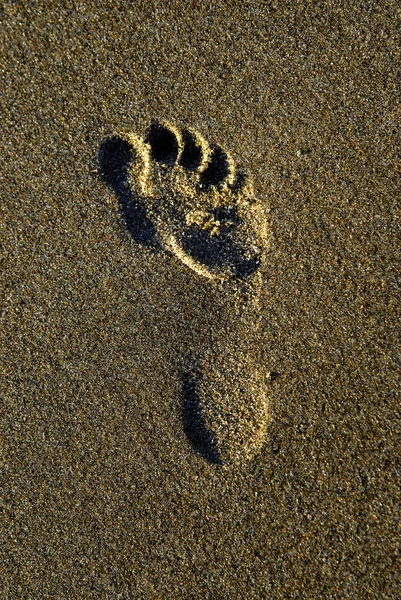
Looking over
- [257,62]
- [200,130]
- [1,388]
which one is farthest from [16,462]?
[257,62]

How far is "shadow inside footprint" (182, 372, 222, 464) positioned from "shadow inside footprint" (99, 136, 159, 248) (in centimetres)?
47

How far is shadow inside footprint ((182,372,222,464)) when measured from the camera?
4.91 ft

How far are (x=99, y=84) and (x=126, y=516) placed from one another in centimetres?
142

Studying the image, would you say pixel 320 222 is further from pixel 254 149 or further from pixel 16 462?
pixel 16 462

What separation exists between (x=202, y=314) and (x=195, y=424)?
362 mm

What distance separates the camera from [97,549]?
1529mm

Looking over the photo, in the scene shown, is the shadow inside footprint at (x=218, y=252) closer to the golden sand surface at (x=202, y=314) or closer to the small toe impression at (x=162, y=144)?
the golden sand surface at (x=202, y=314)

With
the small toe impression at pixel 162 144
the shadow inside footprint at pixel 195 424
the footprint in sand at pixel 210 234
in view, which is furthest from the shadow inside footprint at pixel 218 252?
the shadow inside footprint at pixel 195 424

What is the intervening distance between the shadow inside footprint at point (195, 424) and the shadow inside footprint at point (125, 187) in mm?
473

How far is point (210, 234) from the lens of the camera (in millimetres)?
1469

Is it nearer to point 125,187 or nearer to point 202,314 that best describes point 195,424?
point 202,314

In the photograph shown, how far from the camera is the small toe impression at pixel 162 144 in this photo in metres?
1.48

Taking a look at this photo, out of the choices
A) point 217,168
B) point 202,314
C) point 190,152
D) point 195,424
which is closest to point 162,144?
point 190,152

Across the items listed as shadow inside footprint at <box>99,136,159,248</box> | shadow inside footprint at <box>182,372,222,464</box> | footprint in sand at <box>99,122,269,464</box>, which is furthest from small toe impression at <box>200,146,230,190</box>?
shadow inside footprint at <box>182,372,222,464</box>
